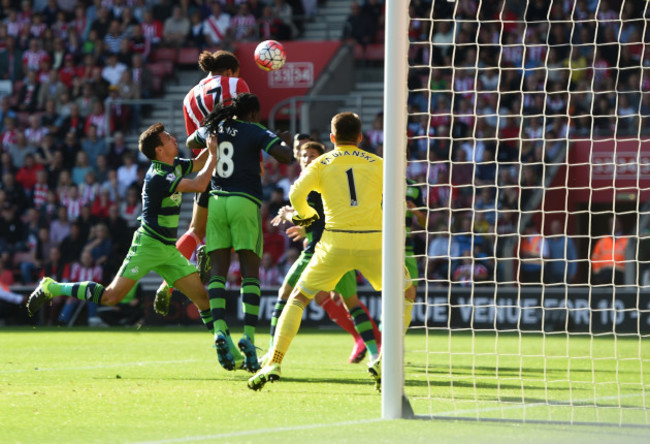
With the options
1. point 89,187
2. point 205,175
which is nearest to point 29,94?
point 89,187

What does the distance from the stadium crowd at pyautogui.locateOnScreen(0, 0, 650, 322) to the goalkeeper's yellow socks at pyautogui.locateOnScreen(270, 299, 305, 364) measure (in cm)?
818

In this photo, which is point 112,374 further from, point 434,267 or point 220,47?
point 220,47

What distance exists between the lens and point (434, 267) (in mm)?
17828

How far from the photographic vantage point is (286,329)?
301 inches

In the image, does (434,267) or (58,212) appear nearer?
(434,267)

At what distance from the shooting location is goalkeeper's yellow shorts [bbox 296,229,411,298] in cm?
775

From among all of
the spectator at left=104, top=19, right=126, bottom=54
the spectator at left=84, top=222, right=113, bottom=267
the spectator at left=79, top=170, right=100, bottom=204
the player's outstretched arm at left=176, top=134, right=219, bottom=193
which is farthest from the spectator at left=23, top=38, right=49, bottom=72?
the player's outstretched arm at left=176, top=134, right=219, bottom=193

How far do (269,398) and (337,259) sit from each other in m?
1.07

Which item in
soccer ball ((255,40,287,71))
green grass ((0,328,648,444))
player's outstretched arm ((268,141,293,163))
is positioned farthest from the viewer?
soccer ball ((255,40,287,71))

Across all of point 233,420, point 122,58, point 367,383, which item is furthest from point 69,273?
point 233,420

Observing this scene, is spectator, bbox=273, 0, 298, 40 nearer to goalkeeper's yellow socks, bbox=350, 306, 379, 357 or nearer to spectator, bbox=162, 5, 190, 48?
spectator, bbox=162, 5, 190, 48

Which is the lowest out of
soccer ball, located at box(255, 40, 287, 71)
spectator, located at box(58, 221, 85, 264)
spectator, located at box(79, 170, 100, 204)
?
spectator, located at box(58, 221, 85, 264)

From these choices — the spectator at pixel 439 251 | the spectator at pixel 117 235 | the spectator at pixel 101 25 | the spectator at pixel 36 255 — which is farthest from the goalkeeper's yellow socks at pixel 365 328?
the spectator at pixel 101 25

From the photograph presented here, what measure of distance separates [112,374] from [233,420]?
3.09 m
